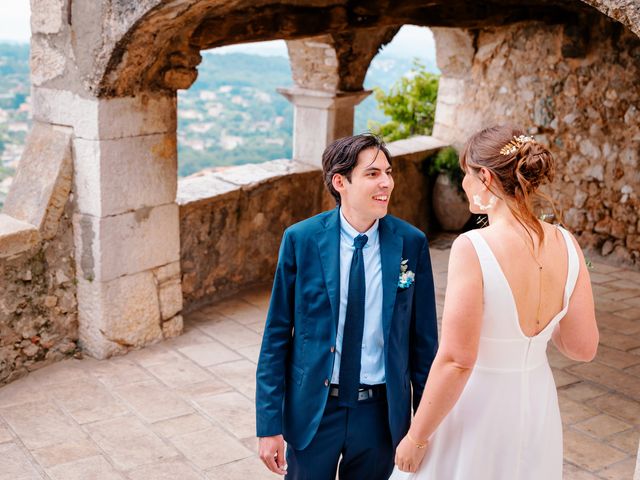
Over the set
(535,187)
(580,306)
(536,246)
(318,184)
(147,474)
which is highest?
(535,187)

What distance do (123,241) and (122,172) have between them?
1.33ft

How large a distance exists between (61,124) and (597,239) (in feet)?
15.3

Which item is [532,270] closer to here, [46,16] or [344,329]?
[344,329]

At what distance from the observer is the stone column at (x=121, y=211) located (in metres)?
4.30

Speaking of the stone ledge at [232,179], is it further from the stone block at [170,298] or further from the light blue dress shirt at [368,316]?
the light blue dress shirt at [368,316]

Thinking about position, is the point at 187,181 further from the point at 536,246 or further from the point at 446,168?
the point at 536,246

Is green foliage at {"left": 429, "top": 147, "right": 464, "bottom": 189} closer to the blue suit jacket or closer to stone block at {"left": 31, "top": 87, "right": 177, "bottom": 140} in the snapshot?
stone block at {"left": 31, "top": 87, "right": 177, "bottom": 140}

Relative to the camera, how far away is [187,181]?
18.7 feet

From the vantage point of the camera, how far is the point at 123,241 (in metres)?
4.47

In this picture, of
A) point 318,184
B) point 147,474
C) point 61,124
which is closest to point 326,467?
point 147,474

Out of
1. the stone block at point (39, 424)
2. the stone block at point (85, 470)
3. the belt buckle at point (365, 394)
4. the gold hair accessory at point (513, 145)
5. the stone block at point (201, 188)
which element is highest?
the gold hair accessory at point (513, 145)

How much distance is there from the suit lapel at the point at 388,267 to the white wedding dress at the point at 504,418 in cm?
30

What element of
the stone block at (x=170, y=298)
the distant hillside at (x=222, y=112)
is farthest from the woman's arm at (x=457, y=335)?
the distant hillside at (x=222, y=112)

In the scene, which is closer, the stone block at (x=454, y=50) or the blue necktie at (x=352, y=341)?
the blue necktie at (x=352, y=341)
